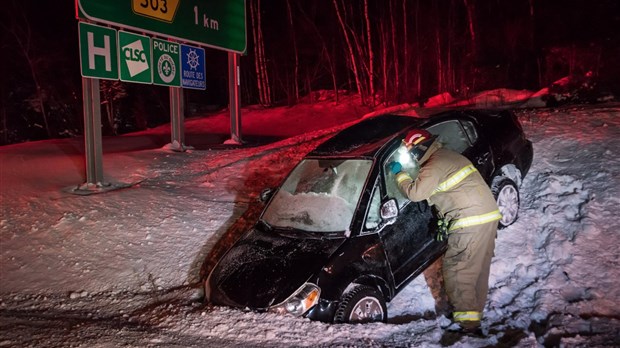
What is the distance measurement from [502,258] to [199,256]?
3.48m

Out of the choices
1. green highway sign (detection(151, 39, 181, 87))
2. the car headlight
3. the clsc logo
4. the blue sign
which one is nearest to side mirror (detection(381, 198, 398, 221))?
the car headlight

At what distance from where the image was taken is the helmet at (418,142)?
438 cm

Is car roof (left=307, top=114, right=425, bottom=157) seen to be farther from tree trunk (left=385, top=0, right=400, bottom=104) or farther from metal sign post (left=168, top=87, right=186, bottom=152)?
tree trunk (left=385, top=0, right=400, bottom=104)

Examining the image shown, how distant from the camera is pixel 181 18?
481 inches

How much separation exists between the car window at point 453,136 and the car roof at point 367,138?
0.91ft

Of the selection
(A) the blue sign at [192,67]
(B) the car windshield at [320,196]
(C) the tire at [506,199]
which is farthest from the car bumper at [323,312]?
(A) the blue sign at [192,67]

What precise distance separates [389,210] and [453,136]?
1.75m

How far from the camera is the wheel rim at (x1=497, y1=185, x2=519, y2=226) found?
5.32 m

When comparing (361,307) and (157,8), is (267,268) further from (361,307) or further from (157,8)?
(157,8)

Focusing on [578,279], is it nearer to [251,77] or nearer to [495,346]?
[495,346]

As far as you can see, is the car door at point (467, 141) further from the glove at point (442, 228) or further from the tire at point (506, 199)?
the glove at point (442, 228)

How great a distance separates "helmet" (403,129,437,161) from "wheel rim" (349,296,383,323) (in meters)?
1.34

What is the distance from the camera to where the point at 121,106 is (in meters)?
30.3

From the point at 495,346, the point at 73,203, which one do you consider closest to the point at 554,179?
the point at 495,346
